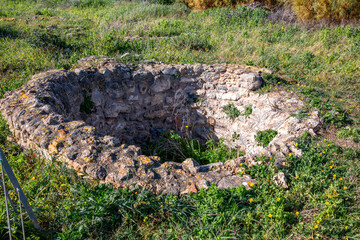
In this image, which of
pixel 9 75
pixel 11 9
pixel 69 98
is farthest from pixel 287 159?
pixel 11 9

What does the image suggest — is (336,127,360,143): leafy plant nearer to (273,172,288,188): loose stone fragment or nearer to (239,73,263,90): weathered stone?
(273,172,288,188): loose stone fragment

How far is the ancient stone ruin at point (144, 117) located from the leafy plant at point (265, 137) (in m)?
0.11

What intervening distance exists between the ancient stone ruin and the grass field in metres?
0.20

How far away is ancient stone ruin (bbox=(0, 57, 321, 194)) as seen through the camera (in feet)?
9.53

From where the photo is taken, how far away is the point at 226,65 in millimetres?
6027

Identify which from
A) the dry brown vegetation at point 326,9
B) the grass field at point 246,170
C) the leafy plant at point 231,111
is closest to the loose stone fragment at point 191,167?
the grass field at point 246,170

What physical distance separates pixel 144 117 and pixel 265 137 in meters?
2.87

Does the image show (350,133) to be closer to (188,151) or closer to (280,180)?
(280,180)

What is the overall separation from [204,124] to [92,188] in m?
3.82

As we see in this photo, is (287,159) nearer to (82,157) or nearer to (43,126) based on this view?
(82,157)

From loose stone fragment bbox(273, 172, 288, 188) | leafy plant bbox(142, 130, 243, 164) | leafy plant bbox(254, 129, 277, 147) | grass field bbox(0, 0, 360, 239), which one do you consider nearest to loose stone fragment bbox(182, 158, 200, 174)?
grass field bbox(0, 0, 360, 239)

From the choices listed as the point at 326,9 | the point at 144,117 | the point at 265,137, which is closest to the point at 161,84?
the point at 144,117

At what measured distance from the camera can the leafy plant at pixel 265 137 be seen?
4.48 metres

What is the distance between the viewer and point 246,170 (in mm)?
3178
